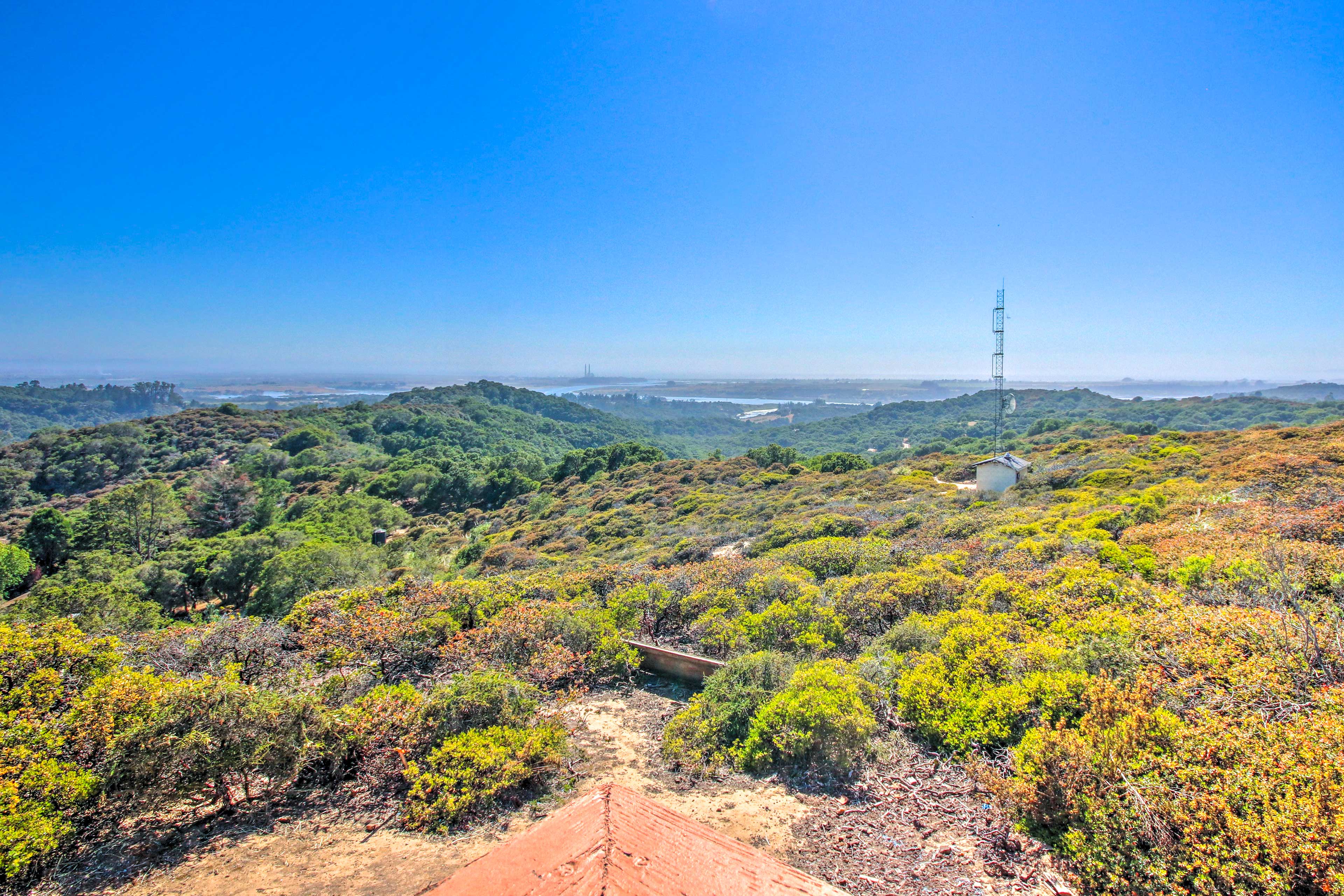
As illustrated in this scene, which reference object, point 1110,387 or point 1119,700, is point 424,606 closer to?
point 1119,700

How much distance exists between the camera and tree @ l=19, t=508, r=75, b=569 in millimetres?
23469

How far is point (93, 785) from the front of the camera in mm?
3326

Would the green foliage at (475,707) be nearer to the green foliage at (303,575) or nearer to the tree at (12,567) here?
the green foliage at (303,575)

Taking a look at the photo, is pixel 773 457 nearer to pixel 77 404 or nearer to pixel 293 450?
pixel 293 450

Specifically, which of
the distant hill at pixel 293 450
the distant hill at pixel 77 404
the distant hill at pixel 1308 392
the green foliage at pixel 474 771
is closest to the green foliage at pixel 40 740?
the green foliage at pixel 474 771

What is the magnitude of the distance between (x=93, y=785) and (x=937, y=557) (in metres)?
9.35

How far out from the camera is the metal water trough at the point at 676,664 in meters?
6.25

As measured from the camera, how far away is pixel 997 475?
55.6ft

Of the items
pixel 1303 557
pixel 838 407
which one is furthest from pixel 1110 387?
pixel 1303 557

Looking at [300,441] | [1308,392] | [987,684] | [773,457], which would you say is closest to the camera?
[987,684]

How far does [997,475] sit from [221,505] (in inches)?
1677

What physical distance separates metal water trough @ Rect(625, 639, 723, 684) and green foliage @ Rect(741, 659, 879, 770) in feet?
4.93

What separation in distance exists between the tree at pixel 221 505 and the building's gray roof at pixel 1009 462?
128 feet

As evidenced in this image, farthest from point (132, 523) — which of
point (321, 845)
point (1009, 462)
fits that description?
point (1009, 462)
